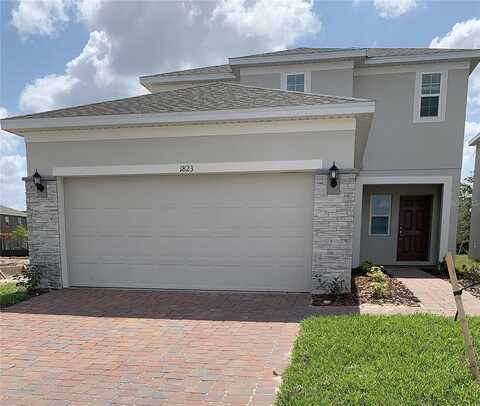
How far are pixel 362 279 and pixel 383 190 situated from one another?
439 cm

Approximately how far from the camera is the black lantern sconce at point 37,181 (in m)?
6.57

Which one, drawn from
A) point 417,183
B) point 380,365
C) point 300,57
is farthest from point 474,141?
point 380,365

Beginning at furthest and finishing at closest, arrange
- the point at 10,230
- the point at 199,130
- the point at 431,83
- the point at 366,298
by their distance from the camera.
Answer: the point at 10,230 < the point at 431,83 < the point at 199,130 < the point at 366,298

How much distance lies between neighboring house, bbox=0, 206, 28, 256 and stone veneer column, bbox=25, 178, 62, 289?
16.7 m

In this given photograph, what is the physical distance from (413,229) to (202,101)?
8.52 meters

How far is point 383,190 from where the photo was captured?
1035 centimetres

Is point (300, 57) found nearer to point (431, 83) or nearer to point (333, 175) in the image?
point (431, 83)

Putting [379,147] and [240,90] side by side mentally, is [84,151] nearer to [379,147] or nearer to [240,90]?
[240,90]

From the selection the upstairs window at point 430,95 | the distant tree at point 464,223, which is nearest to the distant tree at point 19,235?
the upstairs window at point 430,95

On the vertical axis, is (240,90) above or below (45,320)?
above

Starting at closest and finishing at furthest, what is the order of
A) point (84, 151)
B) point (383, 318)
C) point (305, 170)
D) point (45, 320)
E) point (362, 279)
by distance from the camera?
point (383, 318) → point (45, 320) → point (305, 170) → point (84, 151) → point (362, 279)

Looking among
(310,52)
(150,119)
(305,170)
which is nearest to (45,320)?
(150,119)

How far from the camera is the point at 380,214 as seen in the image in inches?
412

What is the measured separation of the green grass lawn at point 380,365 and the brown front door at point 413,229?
6.51m
